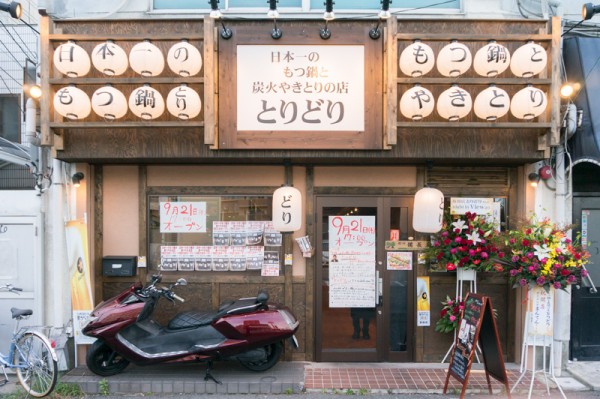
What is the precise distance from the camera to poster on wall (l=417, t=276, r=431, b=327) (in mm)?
6547

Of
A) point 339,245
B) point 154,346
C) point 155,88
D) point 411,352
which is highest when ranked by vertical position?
point 155,88

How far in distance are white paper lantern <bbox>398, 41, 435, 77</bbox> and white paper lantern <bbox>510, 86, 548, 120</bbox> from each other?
1.26 meters

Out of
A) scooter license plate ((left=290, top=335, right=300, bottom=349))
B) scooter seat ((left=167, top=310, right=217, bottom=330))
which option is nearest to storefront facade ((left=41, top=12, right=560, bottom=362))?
scooter license plate ((left=290, top=335, right=300, bottom=349))

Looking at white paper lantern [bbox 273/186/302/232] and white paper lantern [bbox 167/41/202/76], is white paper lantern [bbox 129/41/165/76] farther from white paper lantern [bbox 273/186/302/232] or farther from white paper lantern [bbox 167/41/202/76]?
white paper lantern [bbox 273/186/302/232]

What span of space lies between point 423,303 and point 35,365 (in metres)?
5.62

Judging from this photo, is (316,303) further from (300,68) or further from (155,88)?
(155,88)

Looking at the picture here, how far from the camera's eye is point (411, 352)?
6570 millimetres

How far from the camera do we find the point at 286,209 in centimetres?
593

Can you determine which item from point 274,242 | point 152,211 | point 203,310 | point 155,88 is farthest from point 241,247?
point 155,88

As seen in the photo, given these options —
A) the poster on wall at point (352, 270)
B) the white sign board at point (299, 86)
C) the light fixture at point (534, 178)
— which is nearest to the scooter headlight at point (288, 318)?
the poster on wall at point (352, 270)

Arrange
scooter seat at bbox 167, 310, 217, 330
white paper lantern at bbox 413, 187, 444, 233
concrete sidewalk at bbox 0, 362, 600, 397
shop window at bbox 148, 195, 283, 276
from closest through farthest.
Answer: concrete sidewalk at bbox 0, 362, 600, 397 → scooter seat at bbox 167, 310, 217, 330 → white paper lantern at bbox 413, 187, 444, 233 → shop window at bbox 148, 195, 283, 276

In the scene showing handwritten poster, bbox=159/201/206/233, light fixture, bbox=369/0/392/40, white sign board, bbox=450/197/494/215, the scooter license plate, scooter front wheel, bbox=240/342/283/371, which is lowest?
scooter front wheel, bbox=240/342/283/371

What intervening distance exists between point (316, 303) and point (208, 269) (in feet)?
5.92

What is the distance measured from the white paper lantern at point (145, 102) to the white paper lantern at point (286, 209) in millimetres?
2025
